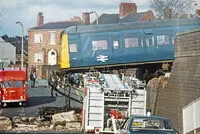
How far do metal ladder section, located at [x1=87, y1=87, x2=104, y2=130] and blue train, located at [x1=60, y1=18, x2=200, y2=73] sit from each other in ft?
39.7

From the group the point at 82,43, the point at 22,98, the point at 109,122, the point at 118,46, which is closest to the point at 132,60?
the point at 118,46

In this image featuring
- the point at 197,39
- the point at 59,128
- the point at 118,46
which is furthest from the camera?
the point at 118,46

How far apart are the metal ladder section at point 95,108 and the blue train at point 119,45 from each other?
1211cm

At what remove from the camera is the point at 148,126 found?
46.0ft

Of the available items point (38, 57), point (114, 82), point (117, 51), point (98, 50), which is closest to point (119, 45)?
point (117, 51)

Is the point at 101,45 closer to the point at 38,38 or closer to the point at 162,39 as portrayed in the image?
the point at 162,39

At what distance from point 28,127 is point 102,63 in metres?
6.76

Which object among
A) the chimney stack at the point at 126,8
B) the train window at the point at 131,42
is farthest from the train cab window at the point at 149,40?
the chimney stack at the point at 126,8

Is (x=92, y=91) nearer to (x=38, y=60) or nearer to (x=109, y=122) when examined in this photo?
(x=109, y=122)

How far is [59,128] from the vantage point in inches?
1169

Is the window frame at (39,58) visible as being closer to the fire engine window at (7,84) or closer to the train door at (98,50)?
the fire engine window at (7,84)

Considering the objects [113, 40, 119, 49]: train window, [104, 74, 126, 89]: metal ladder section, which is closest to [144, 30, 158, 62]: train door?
[113, 40, 119, 49]: train window

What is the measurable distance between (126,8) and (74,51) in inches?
1518

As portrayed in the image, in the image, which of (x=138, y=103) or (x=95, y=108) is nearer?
(x=95, y=108)
